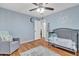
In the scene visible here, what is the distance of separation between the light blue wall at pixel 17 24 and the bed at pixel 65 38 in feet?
1.20

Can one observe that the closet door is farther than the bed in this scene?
Yes

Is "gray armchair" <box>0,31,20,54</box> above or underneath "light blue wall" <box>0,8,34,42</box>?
underneath

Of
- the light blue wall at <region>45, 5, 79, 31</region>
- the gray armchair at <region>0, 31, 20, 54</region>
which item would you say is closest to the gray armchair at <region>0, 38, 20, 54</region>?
the gray armchair at <region>0, 31, 20, 54</region>

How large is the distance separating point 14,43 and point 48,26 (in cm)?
63

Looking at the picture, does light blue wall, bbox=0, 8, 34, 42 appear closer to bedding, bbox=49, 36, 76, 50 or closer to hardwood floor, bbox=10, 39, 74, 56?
hardwood floor, bbox=10, 39, 74, 56

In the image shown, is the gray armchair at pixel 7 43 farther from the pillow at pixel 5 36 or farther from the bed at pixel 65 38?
the bed at pixel 65 38

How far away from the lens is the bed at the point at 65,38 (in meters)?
1.50

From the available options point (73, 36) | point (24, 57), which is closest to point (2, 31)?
point (24, 57)

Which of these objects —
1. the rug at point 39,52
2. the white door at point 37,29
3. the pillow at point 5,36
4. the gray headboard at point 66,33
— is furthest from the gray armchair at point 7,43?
the gray headboard at point 66,33

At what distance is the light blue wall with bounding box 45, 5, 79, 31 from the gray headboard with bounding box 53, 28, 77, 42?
6 cm

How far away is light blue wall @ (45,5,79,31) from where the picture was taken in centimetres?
152

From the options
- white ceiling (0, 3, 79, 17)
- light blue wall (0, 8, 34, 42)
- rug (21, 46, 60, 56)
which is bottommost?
rug (21, 46, 60, 56)

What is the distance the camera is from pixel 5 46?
161 cm

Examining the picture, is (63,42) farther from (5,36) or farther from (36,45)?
(5,36)
